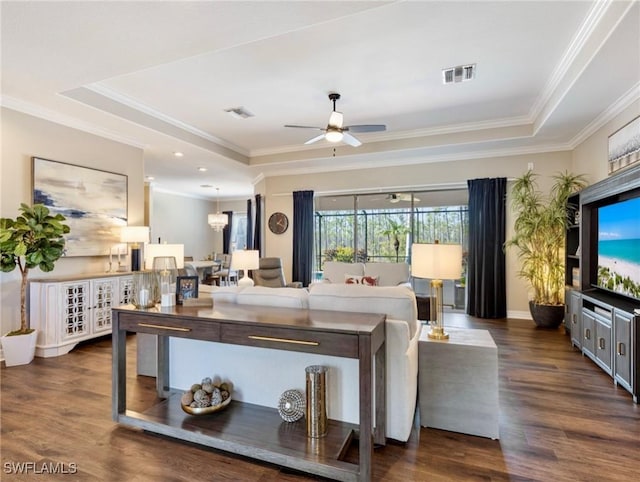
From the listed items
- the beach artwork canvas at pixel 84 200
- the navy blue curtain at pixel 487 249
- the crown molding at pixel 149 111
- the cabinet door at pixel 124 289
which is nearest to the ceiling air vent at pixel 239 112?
the crown molding at pixel 149 111

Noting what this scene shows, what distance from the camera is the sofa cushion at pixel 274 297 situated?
89.6 inches

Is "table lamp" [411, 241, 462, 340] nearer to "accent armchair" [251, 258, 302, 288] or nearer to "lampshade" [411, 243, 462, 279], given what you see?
"lampshade" [411, 243, 462, 279]

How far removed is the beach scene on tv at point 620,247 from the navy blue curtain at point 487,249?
5.76 ft

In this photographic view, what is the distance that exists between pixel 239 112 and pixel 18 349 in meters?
3.62

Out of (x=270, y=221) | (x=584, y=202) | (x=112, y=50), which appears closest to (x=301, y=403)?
(x=112, y=50)

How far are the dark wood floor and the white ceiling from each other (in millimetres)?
2734

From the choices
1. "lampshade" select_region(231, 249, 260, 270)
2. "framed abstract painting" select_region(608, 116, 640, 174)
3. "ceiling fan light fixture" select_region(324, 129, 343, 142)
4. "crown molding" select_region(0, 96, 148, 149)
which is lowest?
"lampshade" select_region(231, 249, 260, 270)

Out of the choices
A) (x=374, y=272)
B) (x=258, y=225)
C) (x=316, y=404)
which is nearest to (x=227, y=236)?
(x=258, y=225)

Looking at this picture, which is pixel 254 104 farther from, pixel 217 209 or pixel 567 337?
pixel 217 209

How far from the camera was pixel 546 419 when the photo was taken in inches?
93.7

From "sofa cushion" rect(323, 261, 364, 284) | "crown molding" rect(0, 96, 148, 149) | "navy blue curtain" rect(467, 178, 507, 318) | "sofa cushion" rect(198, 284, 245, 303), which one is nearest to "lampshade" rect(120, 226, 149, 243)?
"crown molding" rect(0, 96, 148, 149)

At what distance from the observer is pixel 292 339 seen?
1798mm

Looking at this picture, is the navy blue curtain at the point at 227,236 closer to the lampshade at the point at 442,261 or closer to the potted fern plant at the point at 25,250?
the potted fern plant at the point at 25,250

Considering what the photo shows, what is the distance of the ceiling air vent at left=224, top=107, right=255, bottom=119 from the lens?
4.43 meters
